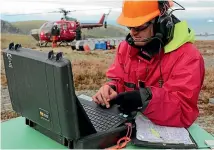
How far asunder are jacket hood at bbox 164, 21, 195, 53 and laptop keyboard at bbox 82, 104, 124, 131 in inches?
21.8

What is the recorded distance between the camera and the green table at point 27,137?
1.99m

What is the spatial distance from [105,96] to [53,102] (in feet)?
2.19

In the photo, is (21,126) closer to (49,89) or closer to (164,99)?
(49,89)

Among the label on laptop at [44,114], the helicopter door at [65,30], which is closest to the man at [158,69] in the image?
the label on laptop at [44,114]

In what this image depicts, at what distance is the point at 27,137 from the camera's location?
83.0 inches

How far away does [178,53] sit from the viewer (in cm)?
235

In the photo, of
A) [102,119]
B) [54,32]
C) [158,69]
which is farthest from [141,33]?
[54,32]

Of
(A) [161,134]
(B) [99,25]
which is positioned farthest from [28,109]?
(B) [99,25]

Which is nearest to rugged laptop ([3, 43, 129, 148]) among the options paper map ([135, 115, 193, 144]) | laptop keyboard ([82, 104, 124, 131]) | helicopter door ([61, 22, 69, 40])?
laptop keyboard ([82, 104, 124, 131])

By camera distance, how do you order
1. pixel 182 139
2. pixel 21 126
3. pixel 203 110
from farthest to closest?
pixel 203 110 → pixel 21 126 → pixel 182 139

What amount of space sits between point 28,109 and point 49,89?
400 mm

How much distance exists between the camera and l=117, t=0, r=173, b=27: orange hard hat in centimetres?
239

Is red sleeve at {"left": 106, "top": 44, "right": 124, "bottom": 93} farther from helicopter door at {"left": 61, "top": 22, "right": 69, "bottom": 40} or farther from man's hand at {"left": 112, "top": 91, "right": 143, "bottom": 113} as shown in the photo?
helicopter door at {"left": 61, "top": 22, "right": 69, "bottom": 40}

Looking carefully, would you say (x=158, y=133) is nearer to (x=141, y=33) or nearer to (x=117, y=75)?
(x=141, y=33)
